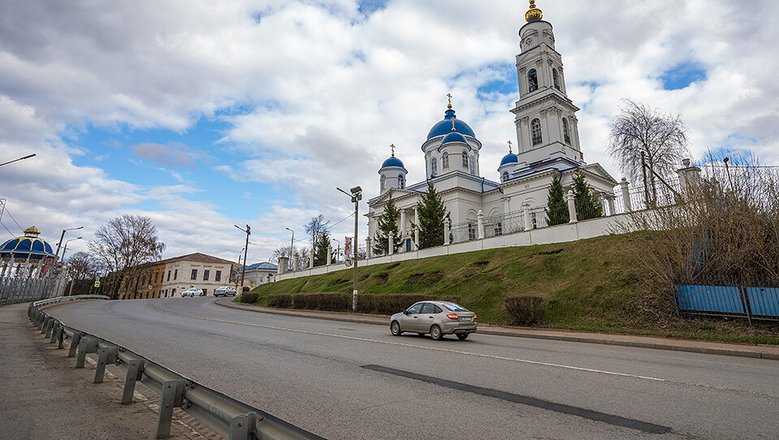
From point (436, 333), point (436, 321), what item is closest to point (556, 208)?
point (436, 321)

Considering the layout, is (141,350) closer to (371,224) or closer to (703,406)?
(703,406)

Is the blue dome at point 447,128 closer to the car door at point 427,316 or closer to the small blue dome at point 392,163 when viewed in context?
the small blue dome at point 392,163

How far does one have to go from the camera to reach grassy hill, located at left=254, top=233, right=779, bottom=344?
14391mm

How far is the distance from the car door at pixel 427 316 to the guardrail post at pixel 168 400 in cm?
1027

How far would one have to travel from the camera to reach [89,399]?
230 inches

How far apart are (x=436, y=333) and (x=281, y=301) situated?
20866mm

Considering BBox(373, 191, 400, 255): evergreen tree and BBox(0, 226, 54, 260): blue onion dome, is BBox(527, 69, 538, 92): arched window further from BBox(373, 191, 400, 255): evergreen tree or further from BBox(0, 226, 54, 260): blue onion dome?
BBox(0, 226, 54, 260): blue onion dome

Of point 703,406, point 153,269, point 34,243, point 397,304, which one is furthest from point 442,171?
point 153,269

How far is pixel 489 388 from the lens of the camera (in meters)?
6.39

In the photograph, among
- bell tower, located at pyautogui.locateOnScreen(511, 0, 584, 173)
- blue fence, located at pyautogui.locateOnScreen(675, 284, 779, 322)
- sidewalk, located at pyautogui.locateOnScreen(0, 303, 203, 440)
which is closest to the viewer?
sidewalk, located at pyautogui.locateOnScreen(0, 303, 203, 440)

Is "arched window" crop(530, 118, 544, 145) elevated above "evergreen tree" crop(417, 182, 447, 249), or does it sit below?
above

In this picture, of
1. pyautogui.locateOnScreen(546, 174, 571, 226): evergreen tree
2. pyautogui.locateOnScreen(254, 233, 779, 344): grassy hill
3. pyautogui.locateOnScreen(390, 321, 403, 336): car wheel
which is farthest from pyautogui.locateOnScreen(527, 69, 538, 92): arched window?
pyautogui.locateOnScreen(390, 321, 403, 336): car wheel

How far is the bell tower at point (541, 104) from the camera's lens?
152ft

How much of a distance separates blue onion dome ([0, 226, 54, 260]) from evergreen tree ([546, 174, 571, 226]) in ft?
205
